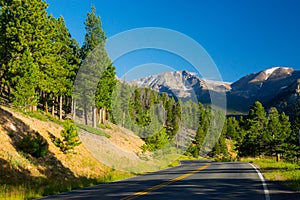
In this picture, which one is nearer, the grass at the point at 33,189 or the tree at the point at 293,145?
the grass at the point at 33,189

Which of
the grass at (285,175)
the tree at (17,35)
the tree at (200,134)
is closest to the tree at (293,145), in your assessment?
the grass at (285,175)

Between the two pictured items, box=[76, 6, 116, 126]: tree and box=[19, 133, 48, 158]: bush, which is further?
box=[76, 6, 116, 126]: tree

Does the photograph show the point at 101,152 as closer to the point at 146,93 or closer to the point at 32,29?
the point at 32,29

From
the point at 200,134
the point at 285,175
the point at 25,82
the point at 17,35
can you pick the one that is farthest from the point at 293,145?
the point at 17,35

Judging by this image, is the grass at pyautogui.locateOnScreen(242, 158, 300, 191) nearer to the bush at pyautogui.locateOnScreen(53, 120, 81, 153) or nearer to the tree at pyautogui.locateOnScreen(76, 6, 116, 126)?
the bush at pyautogui.locateOnScreen(53, 120, 81, 153)

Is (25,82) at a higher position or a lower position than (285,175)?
higher

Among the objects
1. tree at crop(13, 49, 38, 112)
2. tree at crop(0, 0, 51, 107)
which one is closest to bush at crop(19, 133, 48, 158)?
tree at crop(13, 49, 38, 112)

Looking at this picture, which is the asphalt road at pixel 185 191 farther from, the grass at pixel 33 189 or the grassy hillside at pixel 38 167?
the grassy hillside at pixel 38 167

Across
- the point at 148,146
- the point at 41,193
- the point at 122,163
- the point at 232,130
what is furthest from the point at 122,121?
the point at 41,193

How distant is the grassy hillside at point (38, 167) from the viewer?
53.7 feet

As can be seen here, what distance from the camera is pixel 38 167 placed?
2142 cm

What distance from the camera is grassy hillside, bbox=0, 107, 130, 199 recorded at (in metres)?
16.4

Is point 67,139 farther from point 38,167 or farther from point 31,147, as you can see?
point 38,167

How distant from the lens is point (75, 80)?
50406mm
